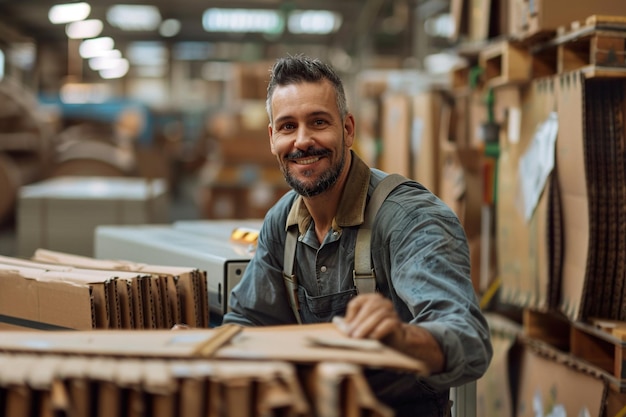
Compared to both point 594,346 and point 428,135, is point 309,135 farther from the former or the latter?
point 428,135

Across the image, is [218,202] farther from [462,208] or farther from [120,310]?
[120,310]

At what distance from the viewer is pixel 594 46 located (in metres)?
3.44

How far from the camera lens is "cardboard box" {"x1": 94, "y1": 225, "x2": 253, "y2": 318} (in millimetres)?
3146

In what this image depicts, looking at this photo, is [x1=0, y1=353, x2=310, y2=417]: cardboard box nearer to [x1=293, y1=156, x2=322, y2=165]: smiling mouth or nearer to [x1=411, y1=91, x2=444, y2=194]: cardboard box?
[x1=293, y1=156, x2=322, y2=165]: smiling mouth

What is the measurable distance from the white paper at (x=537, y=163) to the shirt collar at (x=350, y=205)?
1.46m

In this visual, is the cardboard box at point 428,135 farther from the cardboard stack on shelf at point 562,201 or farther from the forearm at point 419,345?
the forearm at point 419,345

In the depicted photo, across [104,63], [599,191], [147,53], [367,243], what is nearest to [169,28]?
[147,53]

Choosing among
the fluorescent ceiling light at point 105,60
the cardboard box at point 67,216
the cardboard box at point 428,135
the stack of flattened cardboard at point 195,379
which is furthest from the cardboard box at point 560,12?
the fluorescent ceiling light at point 105,60

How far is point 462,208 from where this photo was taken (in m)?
5.54

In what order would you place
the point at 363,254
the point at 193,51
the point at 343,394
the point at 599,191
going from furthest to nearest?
the point at 193,51 < the point at 599,191 < the point at 363,254 < the point at 343,394

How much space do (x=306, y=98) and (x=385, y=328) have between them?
100 cm

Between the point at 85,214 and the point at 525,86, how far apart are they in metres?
3.27

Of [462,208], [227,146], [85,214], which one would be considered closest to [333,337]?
[462,208]

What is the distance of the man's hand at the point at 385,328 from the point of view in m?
1.77
